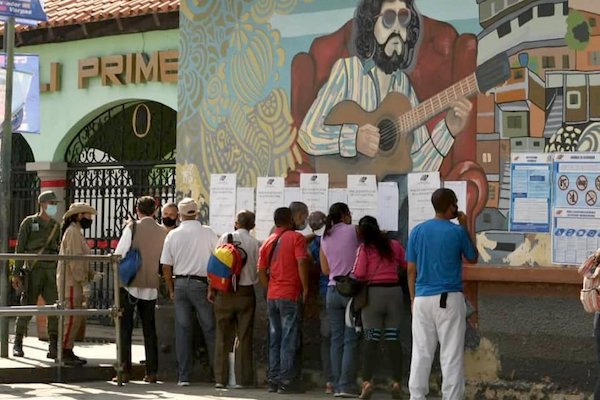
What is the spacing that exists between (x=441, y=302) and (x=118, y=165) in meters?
11.7

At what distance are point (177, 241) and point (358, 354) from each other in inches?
87.4

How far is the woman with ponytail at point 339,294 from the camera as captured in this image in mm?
13664

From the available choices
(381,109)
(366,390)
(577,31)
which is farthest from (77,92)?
(577,31)

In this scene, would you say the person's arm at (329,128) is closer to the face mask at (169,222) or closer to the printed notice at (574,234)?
the face mask at (169,222)

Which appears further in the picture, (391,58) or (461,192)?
(391,58)

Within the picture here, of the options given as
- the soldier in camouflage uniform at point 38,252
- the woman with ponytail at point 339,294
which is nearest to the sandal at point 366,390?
the woman with ponytail at point 339,294

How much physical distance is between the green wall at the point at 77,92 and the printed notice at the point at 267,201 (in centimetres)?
717

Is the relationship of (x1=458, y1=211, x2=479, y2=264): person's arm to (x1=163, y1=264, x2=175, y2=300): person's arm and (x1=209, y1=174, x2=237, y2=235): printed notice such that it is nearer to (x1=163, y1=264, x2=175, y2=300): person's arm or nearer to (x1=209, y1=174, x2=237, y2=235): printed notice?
(x1=209, y1=174, x2=237, y2=235): printed notice

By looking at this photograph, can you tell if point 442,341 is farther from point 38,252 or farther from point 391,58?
point 38,252

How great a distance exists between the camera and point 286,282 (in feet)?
46.2

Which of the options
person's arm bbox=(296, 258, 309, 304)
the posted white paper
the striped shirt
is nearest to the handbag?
person's arm bbox=(296, 258, 309, 304)

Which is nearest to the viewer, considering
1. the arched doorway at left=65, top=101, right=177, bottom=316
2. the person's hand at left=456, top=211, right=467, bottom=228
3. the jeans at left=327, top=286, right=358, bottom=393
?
the person's hand at left=456, top=211, right=467, bottom=228

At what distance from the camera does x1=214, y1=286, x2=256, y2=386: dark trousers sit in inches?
573

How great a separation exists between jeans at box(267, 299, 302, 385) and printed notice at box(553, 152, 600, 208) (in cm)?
286
